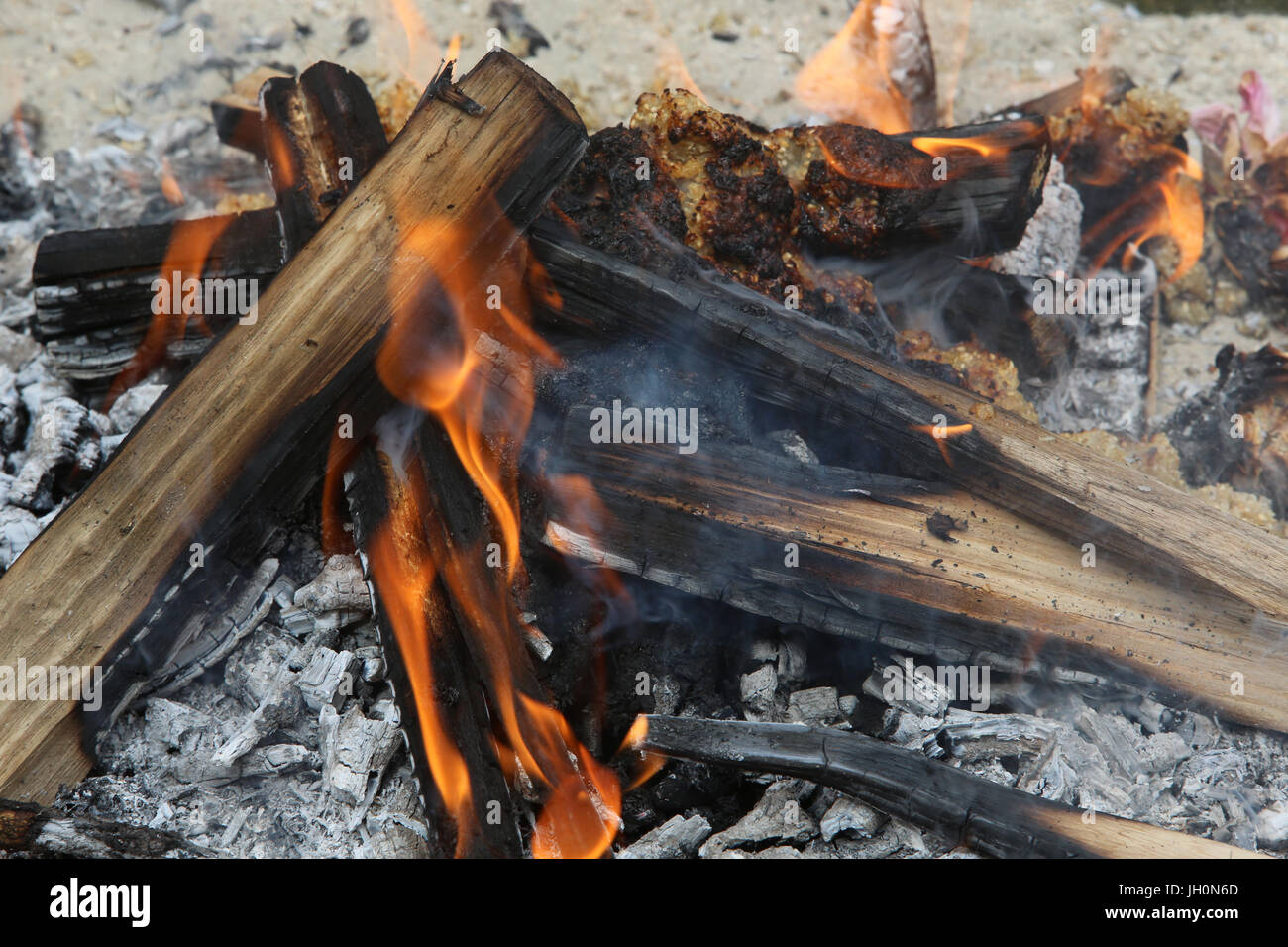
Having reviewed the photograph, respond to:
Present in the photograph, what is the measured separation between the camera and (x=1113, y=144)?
550 cm

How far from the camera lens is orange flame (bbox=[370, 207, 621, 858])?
3.25m

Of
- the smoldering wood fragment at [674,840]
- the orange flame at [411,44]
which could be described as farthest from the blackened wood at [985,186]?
the orange flame at [411,44]

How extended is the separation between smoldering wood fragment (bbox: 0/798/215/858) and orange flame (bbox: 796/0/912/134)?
5.14 metres

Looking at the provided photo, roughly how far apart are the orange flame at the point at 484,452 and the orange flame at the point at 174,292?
1.36 meters

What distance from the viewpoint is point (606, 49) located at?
6352 mm

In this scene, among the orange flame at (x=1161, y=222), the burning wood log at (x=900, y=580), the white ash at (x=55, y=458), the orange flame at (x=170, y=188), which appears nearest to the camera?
the burning wood log at (x=900, y=580)

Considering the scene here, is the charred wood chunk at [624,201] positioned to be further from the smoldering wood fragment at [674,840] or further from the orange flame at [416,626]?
the smoldering wood fragment at [674,840]

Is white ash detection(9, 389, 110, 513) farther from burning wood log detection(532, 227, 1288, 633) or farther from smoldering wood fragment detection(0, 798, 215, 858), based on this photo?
burning wood log detection(532, 227, 1288, 633)

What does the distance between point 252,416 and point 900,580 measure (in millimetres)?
2419

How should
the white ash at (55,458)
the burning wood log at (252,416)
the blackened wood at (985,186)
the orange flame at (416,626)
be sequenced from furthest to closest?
the blackened wood at (985,186) → the white ash at (55,458) → the burning wood log at (252,416) → the orange flame at (416,626)

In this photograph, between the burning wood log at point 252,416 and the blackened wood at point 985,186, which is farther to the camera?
the blackened wood at point 985,186

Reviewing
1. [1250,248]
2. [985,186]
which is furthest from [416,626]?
[1250,248]

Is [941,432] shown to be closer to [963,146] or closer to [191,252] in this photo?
[963,146]

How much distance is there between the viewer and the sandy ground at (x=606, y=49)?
6.04m
